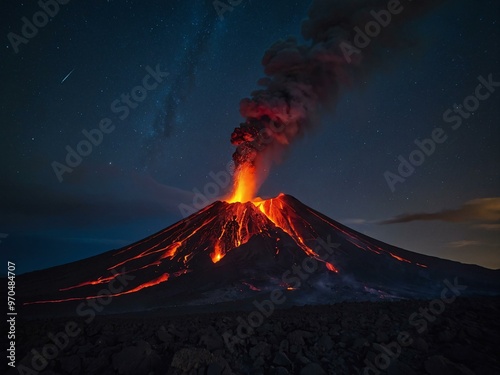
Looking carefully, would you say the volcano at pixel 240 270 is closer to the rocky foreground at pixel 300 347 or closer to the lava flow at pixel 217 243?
the lava flow at pixel 217 243

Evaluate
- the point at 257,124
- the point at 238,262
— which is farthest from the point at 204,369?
the point at 257,124

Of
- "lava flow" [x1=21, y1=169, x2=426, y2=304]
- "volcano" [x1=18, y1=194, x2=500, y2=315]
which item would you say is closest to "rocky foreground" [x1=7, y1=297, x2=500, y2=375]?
"volcano" [x1=18, y1=194, x2=500, y2=315]

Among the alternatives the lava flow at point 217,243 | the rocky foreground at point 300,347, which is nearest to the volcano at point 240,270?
the lava flow at point 217,243

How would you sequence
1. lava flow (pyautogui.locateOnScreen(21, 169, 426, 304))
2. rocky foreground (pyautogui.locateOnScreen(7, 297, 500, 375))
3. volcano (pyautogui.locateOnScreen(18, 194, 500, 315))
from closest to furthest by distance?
rocky foreground (pyautogui.locateOnScreen(7, 297, 500, 375)) → volcano (pyautogui.locateOnScreen(18, 194, 500, 315)) → lava flow (pyautogui.locateOnScreen(21, 169, 426, 304))

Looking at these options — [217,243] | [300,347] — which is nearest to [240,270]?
[217,243]

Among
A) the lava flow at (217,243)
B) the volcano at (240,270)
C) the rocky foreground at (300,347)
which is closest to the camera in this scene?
the rocky foreground at (300,347)

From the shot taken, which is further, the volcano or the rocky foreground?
the volcano

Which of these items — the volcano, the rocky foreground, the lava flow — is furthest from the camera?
the lava flow

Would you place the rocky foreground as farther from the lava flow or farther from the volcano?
the lava flow
